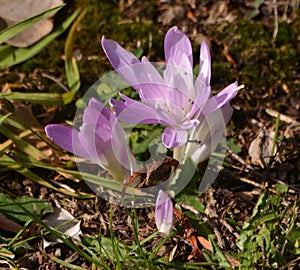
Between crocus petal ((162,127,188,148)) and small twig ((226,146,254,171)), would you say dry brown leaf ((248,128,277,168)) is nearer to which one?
small twig ((226,146,254,171))

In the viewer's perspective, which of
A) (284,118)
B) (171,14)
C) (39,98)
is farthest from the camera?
(171,14)

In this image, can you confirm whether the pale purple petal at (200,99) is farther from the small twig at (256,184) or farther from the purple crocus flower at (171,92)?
the small twig at (256,184)

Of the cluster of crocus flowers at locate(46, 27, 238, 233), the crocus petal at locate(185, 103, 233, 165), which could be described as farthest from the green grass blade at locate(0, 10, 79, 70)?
the crocus petal at locate(185, 103, 233, 165)

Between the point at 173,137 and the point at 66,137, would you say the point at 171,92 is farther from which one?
the point at 66,137

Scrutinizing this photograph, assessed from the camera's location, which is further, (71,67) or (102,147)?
(71,67)

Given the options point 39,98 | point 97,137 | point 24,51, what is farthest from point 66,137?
point 24,51

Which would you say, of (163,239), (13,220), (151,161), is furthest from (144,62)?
→ (13,220)

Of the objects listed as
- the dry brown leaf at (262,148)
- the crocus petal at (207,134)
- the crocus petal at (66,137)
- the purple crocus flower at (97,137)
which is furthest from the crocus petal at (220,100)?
the dry brown leaf at (262,148)
